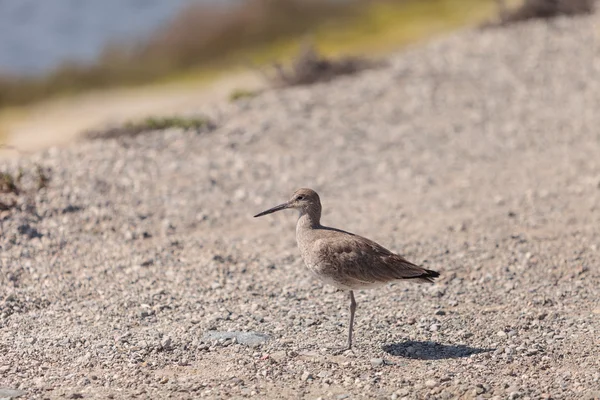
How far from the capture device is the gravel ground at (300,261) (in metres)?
7.45

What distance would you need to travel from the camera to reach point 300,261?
10.3 metres

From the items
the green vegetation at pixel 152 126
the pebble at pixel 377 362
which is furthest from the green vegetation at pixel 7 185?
the pebble at pixel 377 362

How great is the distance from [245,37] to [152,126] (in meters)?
15.9

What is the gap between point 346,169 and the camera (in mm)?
13727

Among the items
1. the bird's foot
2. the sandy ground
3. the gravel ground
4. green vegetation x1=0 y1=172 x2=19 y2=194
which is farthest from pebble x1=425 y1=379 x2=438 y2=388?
the sandy ground

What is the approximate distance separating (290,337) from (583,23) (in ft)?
51.8

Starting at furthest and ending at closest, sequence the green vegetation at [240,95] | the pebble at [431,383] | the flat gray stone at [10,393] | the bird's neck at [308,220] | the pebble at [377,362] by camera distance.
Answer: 1. the green vegetation at [240,95]
2. the bird's neck at [308,220]
3. the pebble at [377,362]
4. the pebble at [431,383]
5. the flat gray stone at [10,393]

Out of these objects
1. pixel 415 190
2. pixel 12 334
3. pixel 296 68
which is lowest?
pixel 12 334

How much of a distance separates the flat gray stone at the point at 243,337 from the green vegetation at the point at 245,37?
1790 centimetres

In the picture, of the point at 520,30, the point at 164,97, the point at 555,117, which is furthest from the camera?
the point at 164,97

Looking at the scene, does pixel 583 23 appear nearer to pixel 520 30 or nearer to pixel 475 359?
pixel 520 30

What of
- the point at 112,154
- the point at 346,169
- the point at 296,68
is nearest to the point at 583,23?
the point at 296,68

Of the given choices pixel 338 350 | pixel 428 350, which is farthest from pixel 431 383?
pixel 338 350

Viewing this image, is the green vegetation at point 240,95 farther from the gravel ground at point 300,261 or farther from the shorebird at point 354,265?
the shorebird at point 354,265
